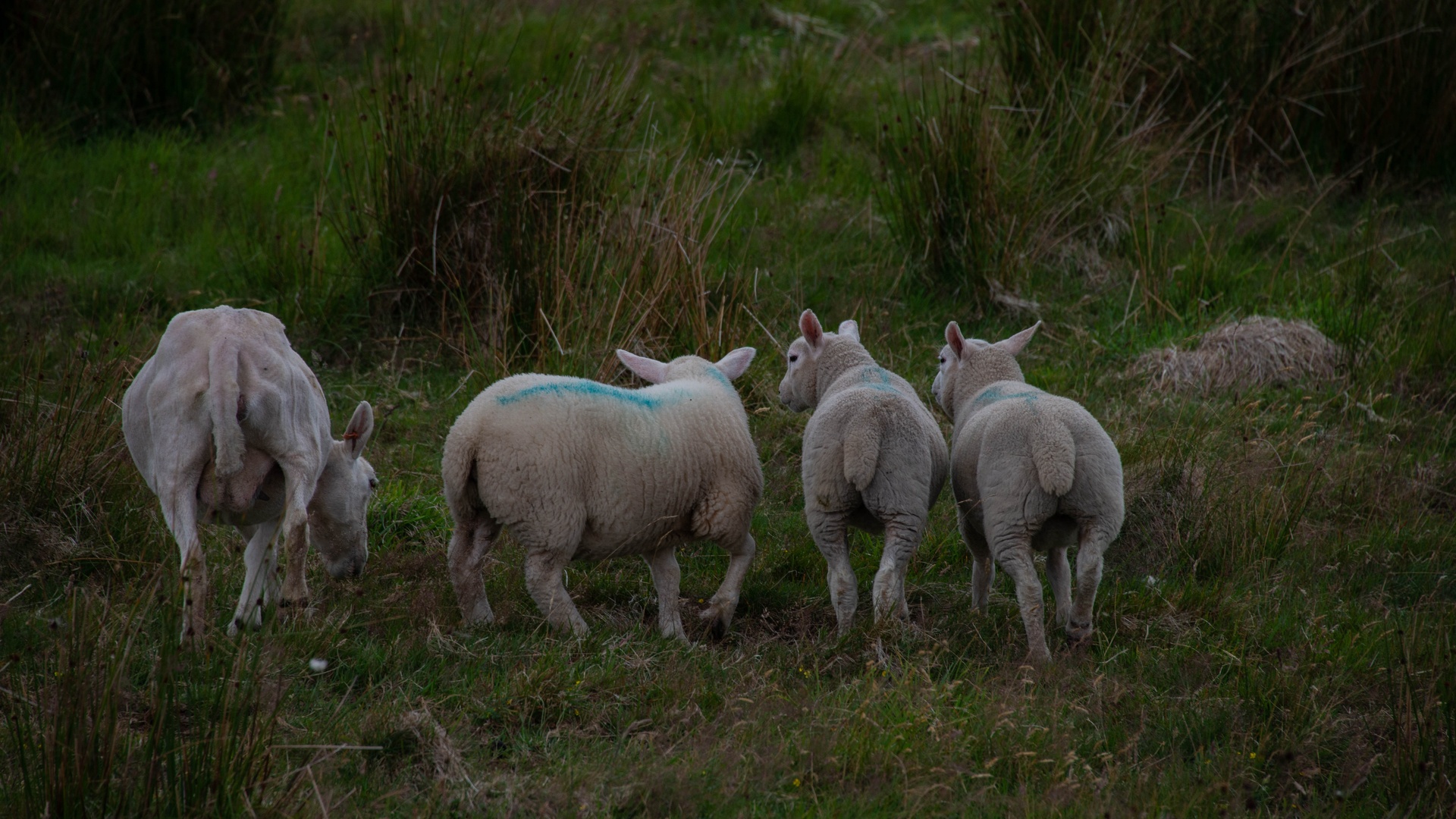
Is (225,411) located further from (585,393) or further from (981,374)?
(981,374)

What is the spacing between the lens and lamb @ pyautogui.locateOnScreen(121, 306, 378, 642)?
4188 millimetres

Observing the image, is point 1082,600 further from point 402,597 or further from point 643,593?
point 402,597

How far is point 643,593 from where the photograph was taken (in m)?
5.37

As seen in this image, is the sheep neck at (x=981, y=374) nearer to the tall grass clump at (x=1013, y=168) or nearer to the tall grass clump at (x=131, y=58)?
the tall grass clump at (x=1013, y=168)

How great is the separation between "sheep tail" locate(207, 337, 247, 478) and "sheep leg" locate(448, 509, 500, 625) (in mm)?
839

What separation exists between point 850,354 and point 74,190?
18.9 feet

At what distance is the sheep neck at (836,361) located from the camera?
541 centimetres

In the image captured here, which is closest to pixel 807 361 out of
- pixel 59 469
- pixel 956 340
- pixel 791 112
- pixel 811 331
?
pixel 811 331

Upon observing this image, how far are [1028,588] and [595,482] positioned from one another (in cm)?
154

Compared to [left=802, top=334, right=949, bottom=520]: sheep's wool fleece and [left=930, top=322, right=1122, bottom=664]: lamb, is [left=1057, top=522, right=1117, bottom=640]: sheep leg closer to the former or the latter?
[left=930, top=322, right=1122, bottom=664]: lamb

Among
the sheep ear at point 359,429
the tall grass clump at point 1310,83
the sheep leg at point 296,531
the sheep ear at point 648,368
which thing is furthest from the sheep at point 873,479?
the tall grass clump at point 1310,83

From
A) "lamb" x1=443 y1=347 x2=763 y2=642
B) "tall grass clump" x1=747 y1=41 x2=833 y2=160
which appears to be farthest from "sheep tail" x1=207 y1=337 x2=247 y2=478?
"tall grass clump" x1=747 y1=41 x2=833 y2=160

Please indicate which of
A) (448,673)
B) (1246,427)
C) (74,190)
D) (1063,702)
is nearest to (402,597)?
(448,673)

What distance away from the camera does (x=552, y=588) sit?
15.3 ft
